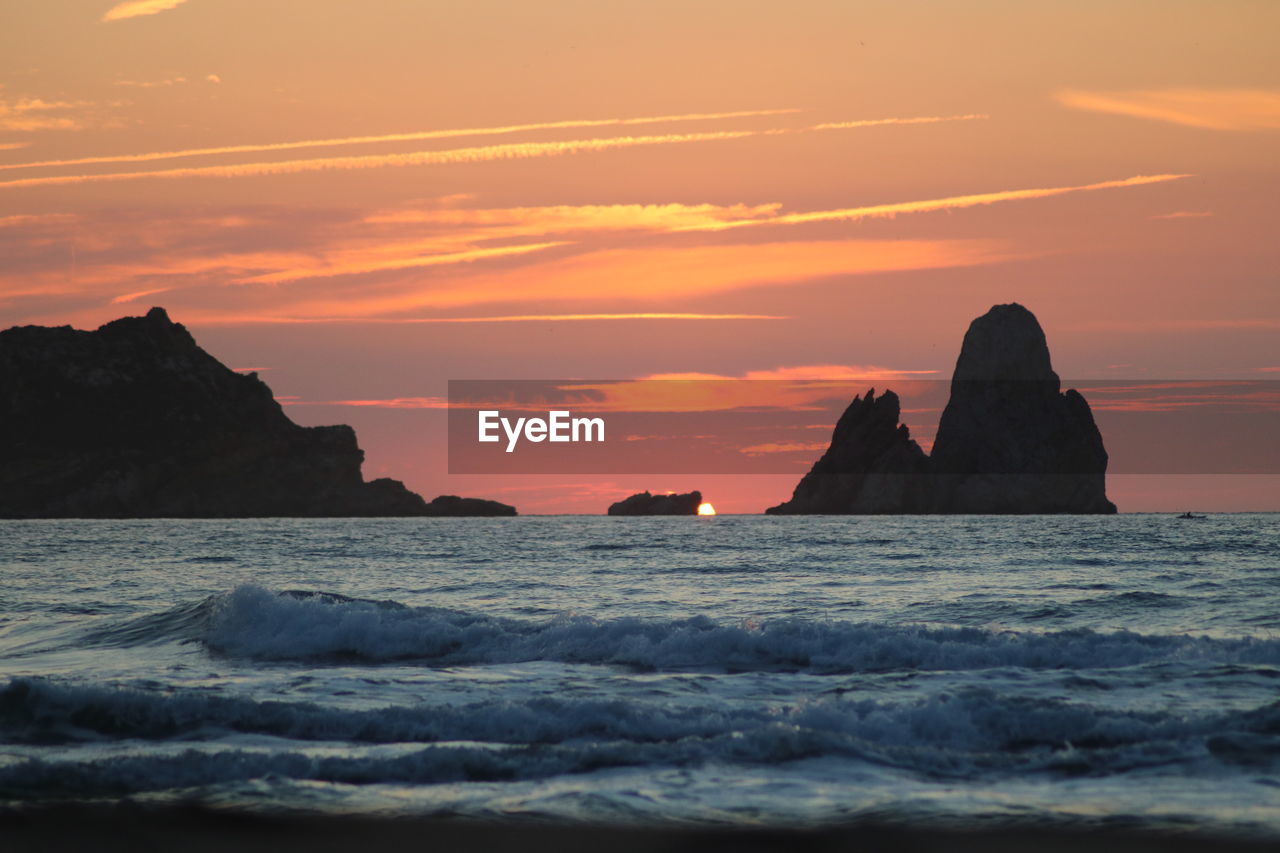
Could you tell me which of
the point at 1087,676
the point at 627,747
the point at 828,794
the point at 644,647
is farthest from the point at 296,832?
the point at 1087,676

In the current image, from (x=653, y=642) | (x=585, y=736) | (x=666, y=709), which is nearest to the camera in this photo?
(x=585, y=736)

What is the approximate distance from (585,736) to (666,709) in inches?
55.4

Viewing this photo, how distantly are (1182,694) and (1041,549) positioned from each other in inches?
1896

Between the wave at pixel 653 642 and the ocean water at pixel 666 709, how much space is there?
8 cm

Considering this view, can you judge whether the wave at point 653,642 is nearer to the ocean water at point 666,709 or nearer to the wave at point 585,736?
the ocean water at point 666,709

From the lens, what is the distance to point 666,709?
49.0ft

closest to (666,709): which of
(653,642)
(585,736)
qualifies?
(585,736)

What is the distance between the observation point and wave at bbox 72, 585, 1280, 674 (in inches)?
758

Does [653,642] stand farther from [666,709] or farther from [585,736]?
[585,736]

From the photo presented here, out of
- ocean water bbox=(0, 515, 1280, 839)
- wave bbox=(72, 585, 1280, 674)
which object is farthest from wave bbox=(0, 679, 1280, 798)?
wave bbox=(72, 585, 1280, 674)

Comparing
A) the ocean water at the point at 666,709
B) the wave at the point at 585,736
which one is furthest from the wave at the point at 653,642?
the wave at the point at 585,736

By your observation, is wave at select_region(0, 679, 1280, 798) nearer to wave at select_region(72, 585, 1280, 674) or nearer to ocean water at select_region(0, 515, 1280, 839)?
ocean water at select_region(0, 515, 1280, 839)

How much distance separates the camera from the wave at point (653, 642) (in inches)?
758

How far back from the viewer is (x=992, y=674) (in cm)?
Answer: 1762
